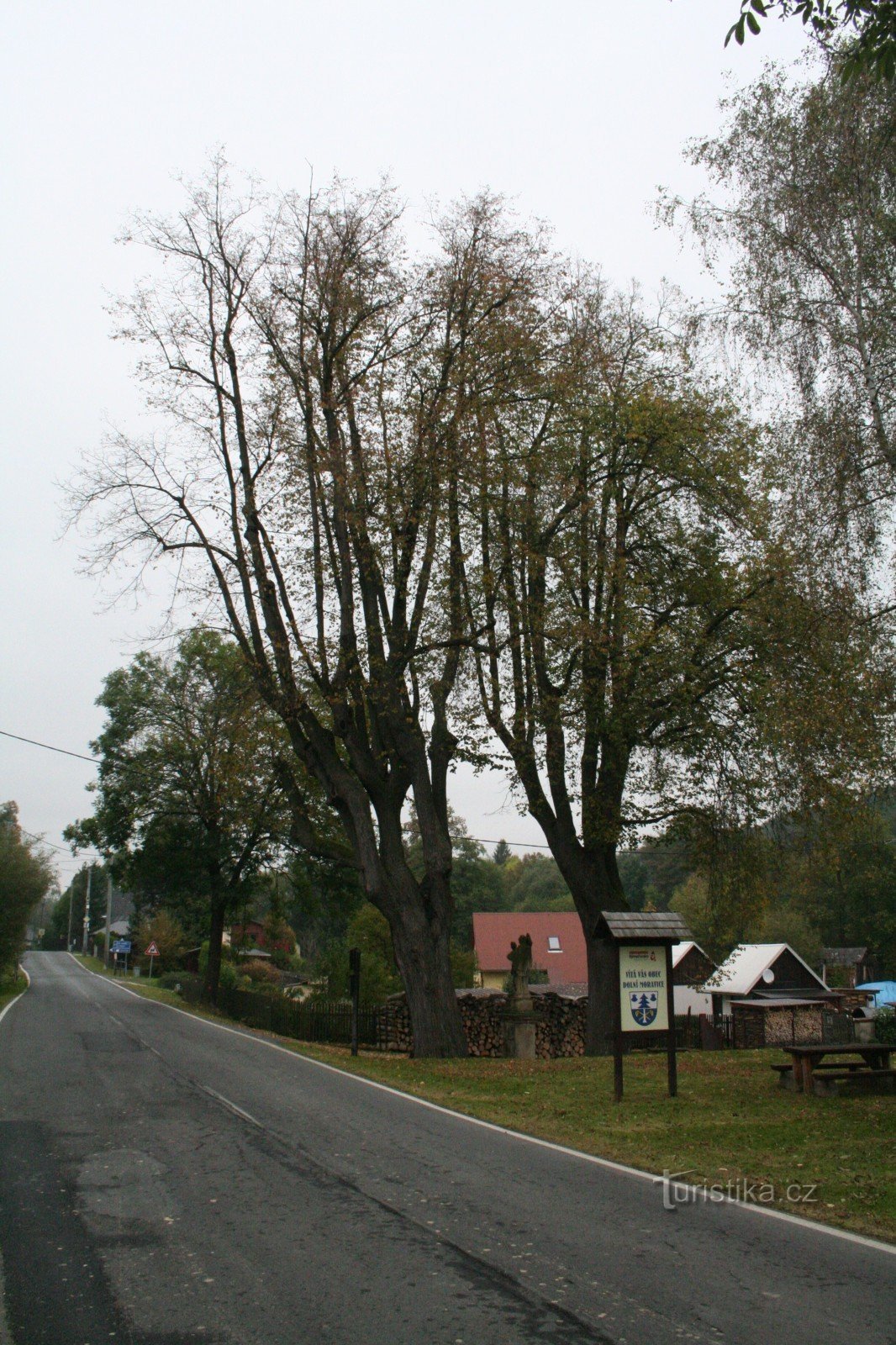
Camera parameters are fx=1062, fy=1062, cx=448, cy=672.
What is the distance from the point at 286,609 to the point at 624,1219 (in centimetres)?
1443

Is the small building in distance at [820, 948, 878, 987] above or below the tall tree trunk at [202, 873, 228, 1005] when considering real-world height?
below

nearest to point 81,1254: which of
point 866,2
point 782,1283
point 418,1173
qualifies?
point 418,1173

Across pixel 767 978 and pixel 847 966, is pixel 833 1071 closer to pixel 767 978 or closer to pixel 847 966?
pixel 767 978

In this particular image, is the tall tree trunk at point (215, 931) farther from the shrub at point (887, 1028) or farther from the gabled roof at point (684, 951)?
the shrub at point (887, 1028)

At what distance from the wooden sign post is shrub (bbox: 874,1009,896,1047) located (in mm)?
6152

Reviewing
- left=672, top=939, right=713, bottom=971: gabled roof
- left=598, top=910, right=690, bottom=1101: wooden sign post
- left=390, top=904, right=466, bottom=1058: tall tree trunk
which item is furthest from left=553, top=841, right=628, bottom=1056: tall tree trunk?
left=672, top=939, right=713, bottom=971: gabled roof

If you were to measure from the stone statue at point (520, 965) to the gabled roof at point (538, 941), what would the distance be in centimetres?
4167

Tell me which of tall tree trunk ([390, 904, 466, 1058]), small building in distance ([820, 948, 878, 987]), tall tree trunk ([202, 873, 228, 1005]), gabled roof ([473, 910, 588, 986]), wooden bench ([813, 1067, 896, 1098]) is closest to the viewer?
wooden bench ([813, 1067, 896, 1098])

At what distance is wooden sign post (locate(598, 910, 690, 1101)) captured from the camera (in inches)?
510

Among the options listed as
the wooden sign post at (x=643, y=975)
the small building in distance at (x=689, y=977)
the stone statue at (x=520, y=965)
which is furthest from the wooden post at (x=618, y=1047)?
the small building in distance at (x=689, y=977)

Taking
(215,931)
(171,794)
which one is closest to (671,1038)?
(171,794)

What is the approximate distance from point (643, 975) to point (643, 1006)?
37cm

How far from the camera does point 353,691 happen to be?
66.8 ft

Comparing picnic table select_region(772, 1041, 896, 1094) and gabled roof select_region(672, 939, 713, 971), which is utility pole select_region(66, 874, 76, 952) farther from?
picnic table select_region(772, 1041, 896, 1094)
